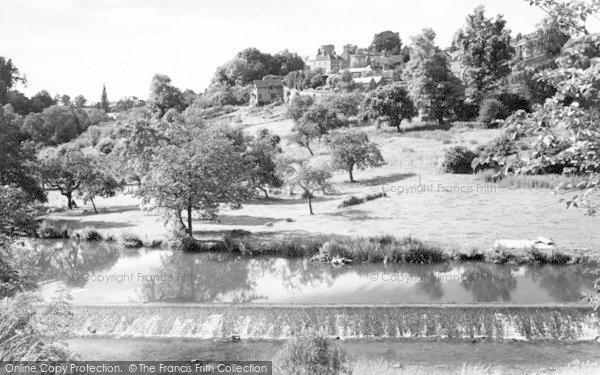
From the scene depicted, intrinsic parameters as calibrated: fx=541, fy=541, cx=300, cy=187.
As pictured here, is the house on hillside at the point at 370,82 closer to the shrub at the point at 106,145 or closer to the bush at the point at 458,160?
the shrub at the point at 106,145

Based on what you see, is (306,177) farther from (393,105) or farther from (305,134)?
(393,105)

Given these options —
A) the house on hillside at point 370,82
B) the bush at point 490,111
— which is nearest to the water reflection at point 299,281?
the bush at point 490,111

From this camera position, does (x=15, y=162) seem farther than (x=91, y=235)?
Yes

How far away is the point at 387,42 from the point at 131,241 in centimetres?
12825

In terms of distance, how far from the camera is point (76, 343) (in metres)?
20.0

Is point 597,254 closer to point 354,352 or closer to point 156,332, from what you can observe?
point 354,352

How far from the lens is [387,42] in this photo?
14862 cm

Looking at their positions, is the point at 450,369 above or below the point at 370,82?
below

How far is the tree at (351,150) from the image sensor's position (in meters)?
47.2

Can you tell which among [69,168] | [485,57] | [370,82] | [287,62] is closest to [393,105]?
[485,57]

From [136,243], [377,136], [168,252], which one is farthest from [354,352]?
[377,136]

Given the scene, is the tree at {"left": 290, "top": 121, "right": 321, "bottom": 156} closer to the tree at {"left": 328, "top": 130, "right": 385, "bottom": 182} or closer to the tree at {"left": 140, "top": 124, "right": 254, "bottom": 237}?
the tree at {"left": 328, "top": 130, "right": 385, "bottom": 182}

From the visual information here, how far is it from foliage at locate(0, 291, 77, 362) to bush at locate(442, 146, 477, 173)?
38.2 meters

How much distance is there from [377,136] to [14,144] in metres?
37.8
